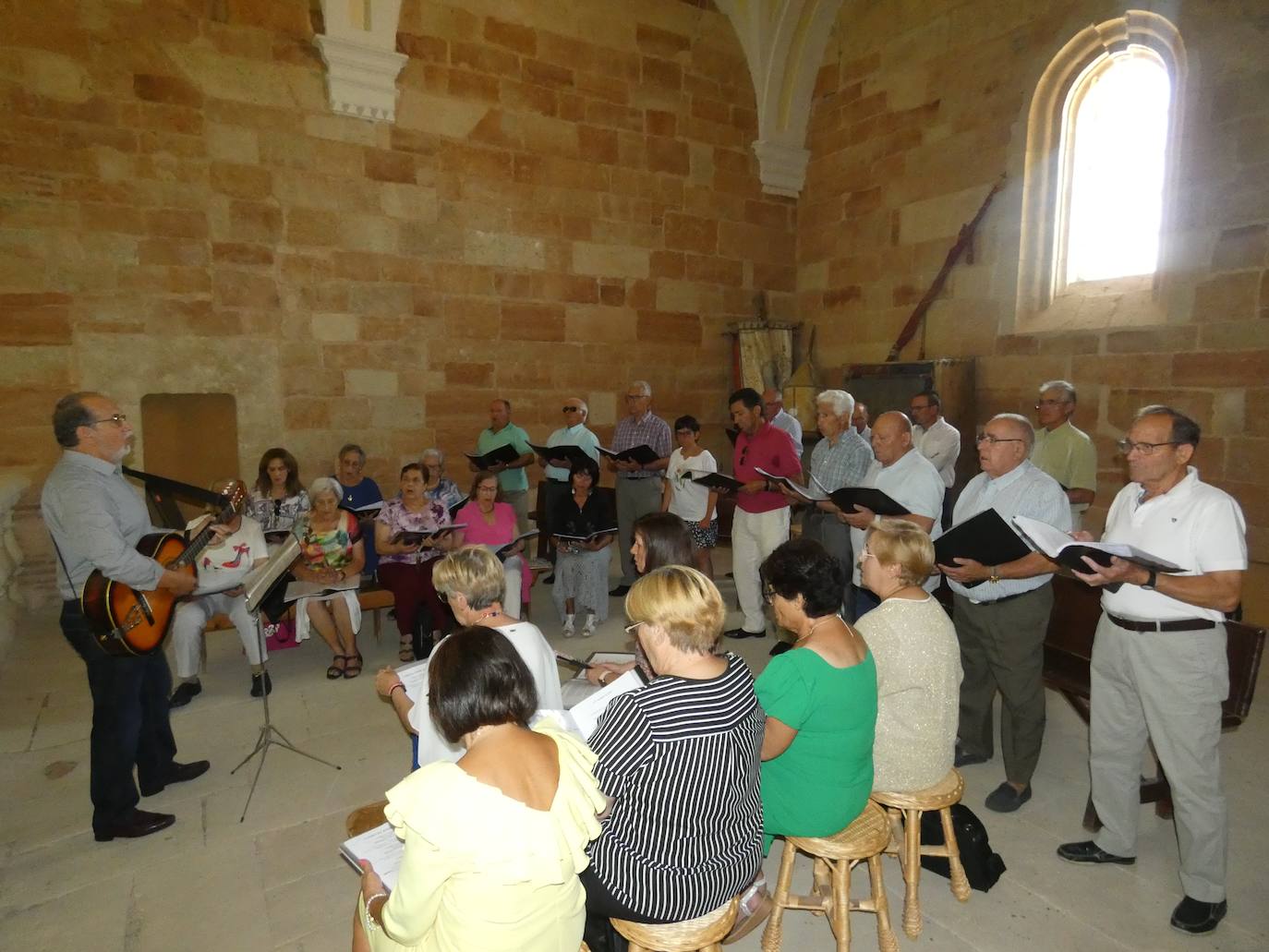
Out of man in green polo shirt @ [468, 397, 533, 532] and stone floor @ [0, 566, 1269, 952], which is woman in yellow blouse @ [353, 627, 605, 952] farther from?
man in green polo shirt @ [468, 397, 533, 532]

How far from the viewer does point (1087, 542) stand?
93.4 inches

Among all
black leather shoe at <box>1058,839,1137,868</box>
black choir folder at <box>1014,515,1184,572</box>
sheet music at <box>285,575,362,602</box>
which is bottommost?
black leather shoe at <box>1058,839,1137,868</box>

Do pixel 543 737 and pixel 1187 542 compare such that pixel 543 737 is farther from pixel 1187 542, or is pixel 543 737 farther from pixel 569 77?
pixel 569 77

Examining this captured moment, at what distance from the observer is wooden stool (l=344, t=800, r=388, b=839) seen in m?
2.18

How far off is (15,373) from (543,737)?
6.22 metres

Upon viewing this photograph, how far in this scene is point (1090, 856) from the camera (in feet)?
8.99

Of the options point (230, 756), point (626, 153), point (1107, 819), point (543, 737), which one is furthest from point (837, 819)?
point (626, 153)

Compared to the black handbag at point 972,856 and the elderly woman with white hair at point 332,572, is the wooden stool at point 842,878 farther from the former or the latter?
the elderly woman with white hair at point 332,572

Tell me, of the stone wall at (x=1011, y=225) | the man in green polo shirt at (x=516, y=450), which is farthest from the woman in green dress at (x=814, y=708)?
the stone wall at (x=1011, y=225)

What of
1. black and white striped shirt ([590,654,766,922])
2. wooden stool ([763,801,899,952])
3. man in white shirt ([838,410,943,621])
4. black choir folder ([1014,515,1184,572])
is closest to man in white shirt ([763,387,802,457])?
man in white shirt ([838,410,943,621])

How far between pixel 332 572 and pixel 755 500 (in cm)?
274

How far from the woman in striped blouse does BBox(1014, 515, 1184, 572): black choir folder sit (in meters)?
1.23

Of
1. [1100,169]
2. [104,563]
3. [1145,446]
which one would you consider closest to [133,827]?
[104,563]

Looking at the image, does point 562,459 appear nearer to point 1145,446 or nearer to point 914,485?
point 914,485
